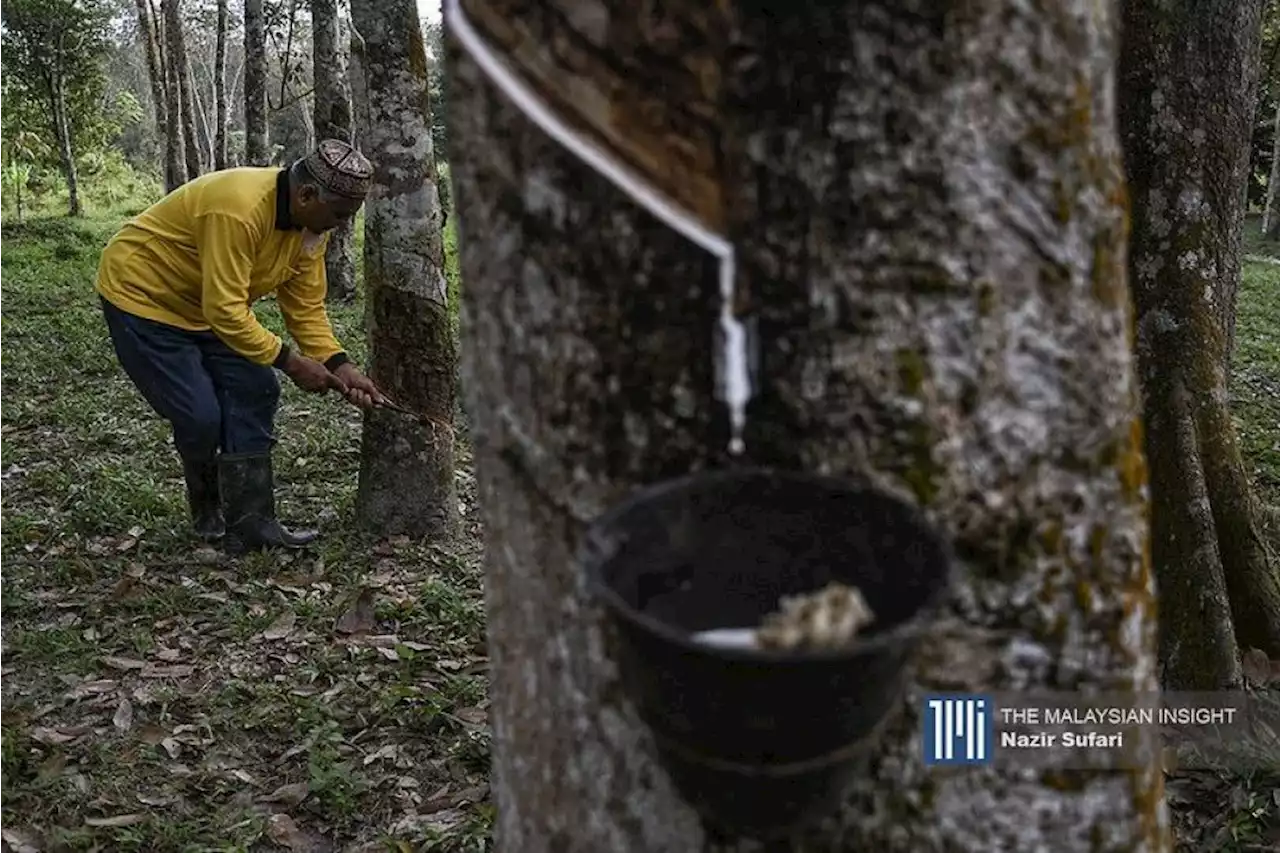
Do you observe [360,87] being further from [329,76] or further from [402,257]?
[329,76]

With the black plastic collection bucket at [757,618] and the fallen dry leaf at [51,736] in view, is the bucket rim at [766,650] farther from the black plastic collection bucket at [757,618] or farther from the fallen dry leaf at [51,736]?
the fallen dry leaf at [51,736]

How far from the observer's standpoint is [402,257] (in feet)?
15.8

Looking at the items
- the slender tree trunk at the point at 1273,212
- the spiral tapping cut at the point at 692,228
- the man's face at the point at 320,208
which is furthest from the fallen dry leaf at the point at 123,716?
the slender tree trunk at the point at 1273,212

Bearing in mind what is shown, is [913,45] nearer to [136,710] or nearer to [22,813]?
[22,813]

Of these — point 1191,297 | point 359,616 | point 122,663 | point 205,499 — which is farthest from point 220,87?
point 1191,297

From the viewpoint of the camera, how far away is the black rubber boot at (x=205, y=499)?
5.00 m

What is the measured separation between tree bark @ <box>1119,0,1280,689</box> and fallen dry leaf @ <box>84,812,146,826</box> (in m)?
2.97

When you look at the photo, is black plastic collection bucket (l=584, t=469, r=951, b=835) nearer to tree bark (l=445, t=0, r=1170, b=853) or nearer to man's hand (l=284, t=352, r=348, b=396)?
tree bark (l=445, t=0, r=1170, b=853)

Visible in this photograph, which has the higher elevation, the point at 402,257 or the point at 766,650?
the point at 402,257

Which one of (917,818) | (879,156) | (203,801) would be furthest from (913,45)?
(203,801)

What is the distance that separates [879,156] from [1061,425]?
1.22 feet

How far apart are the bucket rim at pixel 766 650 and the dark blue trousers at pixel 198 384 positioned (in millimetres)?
3768

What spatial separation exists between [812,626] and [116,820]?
8.97 ft

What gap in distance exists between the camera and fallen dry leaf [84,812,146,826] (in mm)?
3082
